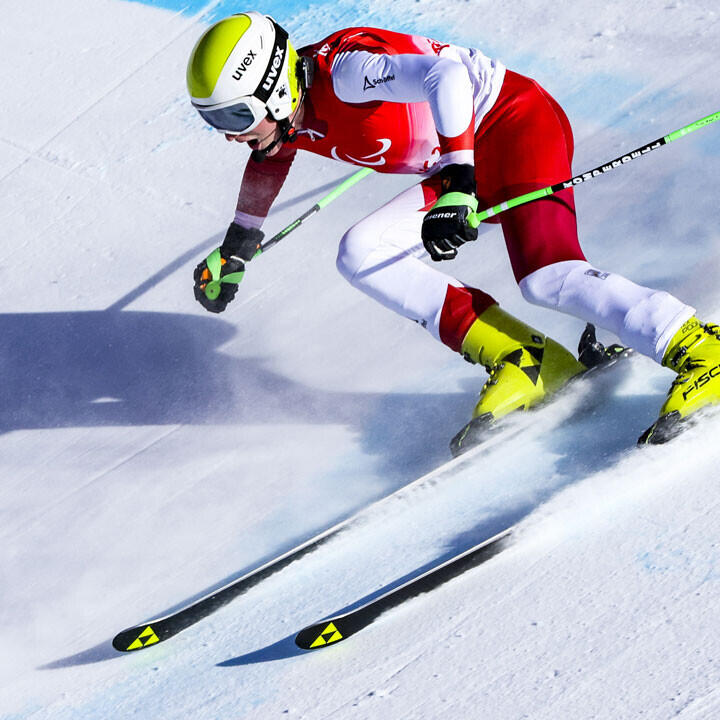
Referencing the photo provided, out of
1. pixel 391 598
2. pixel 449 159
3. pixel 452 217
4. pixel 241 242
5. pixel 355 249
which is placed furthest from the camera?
pixel 241 242

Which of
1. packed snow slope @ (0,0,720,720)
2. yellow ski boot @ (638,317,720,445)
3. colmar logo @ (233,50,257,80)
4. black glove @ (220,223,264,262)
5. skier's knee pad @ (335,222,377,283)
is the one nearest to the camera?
packed snow slope @ (0,0,720,720)

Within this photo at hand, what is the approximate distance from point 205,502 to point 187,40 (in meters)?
3.22

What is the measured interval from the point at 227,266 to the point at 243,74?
0.98m

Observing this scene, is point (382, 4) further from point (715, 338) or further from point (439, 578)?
point (439, 578)

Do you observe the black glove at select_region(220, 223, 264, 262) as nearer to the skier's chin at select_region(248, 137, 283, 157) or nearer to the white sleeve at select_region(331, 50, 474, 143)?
the skier's chin at select_region(248, 137, 283, 157)

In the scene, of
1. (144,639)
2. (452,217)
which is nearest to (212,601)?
(144,639)

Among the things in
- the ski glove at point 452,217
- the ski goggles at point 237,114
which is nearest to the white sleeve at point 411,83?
the ski glove at point 452,217

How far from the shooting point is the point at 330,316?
17.7 ft

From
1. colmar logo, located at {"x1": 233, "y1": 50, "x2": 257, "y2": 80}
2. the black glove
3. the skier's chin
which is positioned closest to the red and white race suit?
the skier's chin

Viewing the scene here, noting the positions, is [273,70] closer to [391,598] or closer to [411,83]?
[411,83]

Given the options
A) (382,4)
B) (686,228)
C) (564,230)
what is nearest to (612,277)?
(564,230)

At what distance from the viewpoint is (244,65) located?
399 centimetres

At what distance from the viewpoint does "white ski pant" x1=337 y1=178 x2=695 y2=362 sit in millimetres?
3902

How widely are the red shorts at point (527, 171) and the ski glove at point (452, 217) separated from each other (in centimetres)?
25
